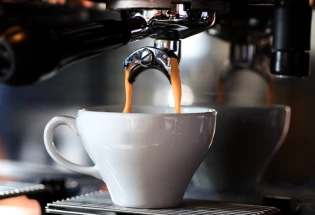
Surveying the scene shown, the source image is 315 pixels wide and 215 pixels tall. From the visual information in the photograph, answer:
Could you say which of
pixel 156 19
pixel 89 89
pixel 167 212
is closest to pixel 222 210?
pixel 167 212

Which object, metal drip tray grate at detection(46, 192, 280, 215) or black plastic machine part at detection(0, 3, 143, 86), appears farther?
metal drip tray grate at detection(46, 192, 280, 215)

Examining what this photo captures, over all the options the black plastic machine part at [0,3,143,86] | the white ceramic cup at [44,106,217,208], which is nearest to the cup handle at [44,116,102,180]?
the white ceramic cup at [44,106,217,208]

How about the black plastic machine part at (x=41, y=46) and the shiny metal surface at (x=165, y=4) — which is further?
the shiny metal surface at (x=165, y=4)

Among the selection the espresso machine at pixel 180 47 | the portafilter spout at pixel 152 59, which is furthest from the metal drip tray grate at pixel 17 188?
the portafilter spout at pixel 152 59

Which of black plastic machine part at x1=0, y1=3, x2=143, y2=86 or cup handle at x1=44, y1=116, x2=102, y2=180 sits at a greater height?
black plastic machine part at x1=0, y1=3, x2=143, y2=86

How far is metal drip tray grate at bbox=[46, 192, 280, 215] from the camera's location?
20.4 inches

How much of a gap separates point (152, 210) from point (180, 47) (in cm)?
15

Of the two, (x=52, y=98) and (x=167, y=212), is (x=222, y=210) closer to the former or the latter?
(x=167, y=212)

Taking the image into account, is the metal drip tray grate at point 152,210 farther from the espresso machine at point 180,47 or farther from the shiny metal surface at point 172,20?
the shiny metal surface at point 172,20

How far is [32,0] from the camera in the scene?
2.42 feet

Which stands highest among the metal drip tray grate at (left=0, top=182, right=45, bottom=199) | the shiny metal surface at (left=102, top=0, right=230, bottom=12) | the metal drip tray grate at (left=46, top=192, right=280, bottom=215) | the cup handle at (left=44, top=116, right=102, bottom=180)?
the shiny metal surface at (left=102, top=0, right=230, bottom=12)

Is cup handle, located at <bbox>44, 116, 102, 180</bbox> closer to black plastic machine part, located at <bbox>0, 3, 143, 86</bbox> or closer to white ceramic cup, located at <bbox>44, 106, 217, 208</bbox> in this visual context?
white ceramic cup, located at <bbox>44, 106, 217, 208</bbox>

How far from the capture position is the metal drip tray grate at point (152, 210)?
519 mm

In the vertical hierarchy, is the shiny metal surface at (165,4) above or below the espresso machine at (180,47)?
above
